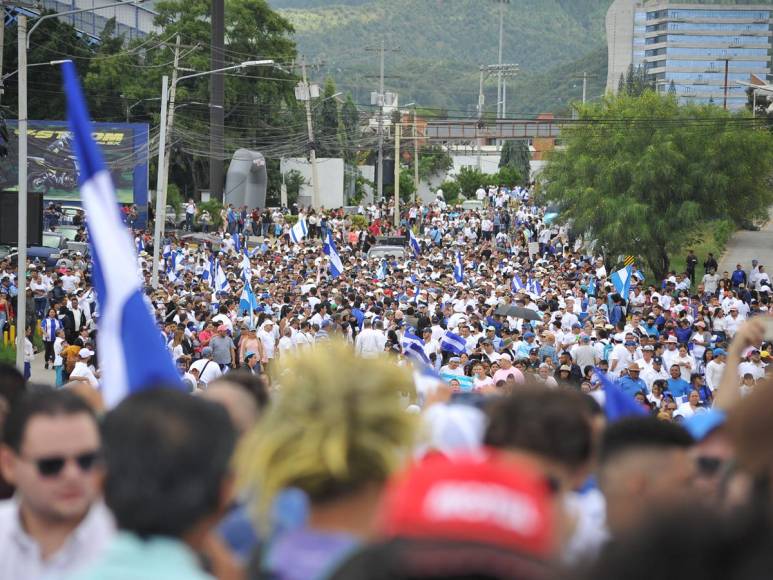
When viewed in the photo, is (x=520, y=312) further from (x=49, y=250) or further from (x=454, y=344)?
(x=49, y=250)

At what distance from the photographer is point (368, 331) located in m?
18.4

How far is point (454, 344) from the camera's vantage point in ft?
60.3

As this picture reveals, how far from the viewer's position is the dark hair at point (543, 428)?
320 cm

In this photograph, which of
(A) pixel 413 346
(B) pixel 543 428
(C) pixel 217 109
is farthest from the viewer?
(C) pixel 217 109

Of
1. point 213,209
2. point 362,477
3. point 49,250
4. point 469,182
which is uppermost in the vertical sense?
point 362,477

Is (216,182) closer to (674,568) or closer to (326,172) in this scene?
(326,172)

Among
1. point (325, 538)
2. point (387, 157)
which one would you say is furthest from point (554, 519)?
point (387, 157)

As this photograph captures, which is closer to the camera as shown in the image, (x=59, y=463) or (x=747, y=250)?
(x=59, y=463)

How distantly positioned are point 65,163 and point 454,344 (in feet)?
115

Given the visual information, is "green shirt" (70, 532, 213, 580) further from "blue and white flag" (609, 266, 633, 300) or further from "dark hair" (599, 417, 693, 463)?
"blue and white flag" (609, 266, 633, 300)

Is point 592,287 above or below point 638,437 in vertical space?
below

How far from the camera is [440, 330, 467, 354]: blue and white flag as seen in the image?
1832 centimetres

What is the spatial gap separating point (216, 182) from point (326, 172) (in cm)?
1332

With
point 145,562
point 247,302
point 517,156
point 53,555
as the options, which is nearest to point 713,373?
point 247,302
